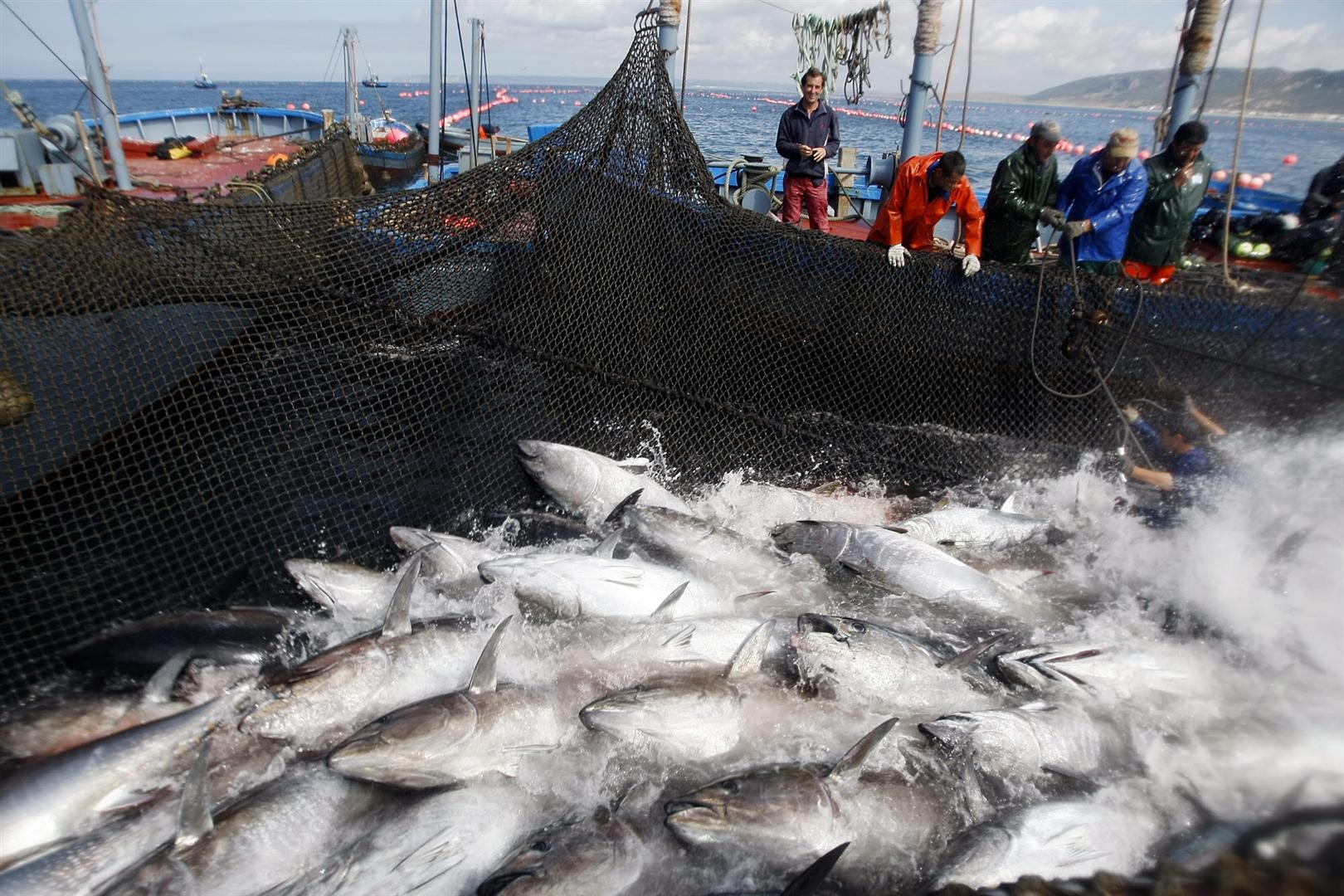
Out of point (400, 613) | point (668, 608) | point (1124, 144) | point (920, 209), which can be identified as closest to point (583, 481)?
point (668, 608)

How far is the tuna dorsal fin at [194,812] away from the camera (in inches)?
107

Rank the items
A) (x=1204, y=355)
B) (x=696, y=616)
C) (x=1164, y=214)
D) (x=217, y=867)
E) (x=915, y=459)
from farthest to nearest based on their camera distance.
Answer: (x=1164, y=214), (x=915, y=459), (x=1204, y=355), (x=696, y=616), (x=217, y=867)

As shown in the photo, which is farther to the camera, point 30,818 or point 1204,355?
point 1204,355

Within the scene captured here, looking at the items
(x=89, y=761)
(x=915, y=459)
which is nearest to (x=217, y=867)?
(x=89, y=761)

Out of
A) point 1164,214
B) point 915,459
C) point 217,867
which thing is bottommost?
point 217,867

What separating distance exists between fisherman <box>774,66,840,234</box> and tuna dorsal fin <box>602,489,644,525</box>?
430cm

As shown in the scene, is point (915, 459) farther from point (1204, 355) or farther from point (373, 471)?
point (373, 471)

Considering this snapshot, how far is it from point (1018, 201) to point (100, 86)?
10581 mm

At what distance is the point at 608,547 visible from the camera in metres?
4.34

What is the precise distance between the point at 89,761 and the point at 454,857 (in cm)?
163

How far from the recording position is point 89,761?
295 centimetres

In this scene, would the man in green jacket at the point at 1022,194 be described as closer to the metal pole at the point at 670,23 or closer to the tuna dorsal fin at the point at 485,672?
the metal pole at the point at 670,23

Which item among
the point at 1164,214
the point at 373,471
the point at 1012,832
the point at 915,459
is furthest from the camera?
the point at 1164,214

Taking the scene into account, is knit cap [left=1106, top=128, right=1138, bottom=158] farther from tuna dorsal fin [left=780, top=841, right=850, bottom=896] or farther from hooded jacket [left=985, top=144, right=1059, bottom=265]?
tuna dorsal fin [left=780, top=841, right=850, bottom=896]
